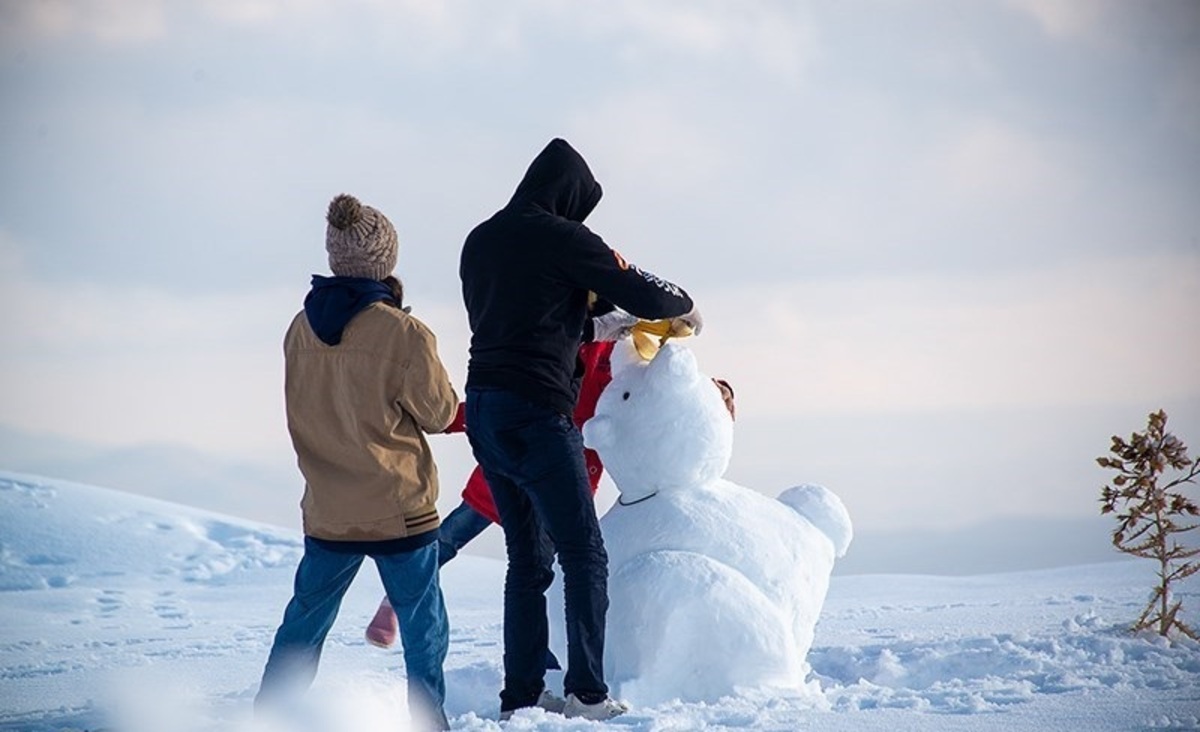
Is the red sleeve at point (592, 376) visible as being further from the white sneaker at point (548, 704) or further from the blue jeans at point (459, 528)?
the white sneaker at point (548, 704)

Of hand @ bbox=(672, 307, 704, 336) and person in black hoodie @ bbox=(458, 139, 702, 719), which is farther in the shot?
hand @ bbox=(672, 307, 704, 336)

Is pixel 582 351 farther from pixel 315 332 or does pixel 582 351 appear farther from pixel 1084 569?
pixel 1084 569

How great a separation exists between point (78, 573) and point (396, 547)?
6.62 metres

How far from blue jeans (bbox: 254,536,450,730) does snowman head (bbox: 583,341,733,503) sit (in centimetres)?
95

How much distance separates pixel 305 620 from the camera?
4129 millimetres

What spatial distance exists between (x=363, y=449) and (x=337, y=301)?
51cm

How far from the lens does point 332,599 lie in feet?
13.6

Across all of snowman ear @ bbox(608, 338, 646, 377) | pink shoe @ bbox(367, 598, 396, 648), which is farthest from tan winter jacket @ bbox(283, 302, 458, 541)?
pink shoe @ bbox(367, 598, 396, 648)

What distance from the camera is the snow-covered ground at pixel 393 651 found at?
12.9 feet

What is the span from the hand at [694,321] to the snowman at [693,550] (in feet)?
0.30

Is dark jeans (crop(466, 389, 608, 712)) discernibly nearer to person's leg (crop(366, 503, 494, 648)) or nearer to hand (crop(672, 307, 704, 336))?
hand (crop(672, 307, 704, 336))

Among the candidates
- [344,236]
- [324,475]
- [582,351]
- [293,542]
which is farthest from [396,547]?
[293,542]

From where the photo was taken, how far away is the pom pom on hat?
4078 mm

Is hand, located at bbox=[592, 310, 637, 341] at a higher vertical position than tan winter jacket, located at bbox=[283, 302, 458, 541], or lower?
higher
